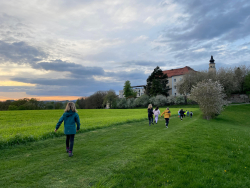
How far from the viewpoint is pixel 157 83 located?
3366 inches

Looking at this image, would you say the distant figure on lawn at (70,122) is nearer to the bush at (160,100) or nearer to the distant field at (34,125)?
the distant field at (34,125)

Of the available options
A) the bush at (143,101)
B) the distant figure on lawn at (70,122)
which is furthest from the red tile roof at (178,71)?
the distant figure on lawn at (70,122)

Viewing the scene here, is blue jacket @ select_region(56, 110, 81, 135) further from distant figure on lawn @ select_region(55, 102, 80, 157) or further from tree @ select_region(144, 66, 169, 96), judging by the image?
tree @ select_region(144, 66, 169, 96)

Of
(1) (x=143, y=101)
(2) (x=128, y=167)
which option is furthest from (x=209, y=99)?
(1) (x=143, y=101)

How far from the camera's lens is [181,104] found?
76062mm

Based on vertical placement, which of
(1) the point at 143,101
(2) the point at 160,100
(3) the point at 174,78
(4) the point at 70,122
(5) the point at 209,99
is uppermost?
(3) the point at 174,78

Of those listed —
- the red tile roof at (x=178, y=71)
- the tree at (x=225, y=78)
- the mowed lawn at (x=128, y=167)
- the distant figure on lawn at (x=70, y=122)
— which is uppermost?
the red tile roof at (x=178, y=71)

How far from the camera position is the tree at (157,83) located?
85.2 m

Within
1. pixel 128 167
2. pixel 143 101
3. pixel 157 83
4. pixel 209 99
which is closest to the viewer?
pixel 128 167

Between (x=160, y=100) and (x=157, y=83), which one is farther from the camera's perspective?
(x=157, y=83)

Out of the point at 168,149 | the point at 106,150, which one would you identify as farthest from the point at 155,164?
the point at 106,150

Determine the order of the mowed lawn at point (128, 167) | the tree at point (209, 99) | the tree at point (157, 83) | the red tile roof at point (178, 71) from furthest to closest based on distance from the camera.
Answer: the red tile roof at point (178, 71), the tree at point (157, 83), the tree at point (209, 99), the mowed lawn at point (128, 167)

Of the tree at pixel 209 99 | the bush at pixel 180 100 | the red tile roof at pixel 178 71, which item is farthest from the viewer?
the red tile roof at pixel 178 71

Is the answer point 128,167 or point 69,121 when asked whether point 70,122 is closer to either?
point 69,121
